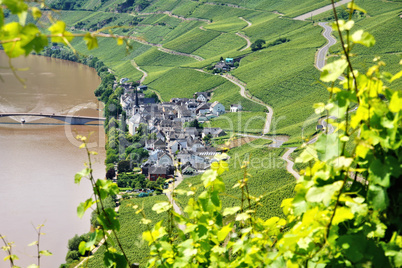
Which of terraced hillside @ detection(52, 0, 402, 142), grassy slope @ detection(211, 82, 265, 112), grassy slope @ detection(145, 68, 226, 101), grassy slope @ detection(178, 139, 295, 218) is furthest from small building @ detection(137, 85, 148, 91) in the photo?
grassy slope @ detection(178, 139, 295, 218)

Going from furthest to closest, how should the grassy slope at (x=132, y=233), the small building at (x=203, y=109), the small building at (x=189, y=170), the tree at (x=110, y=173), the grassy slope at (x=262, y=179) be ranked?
the small building at (x=203, y=109), the small building at (x=189, y=170), the tree at (x=110, y=173), the grassy slope at (x=262, y=179), the grassy slope at (x=132, y=233)

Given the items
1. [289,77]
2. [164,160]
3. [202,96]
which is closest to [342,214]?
[164,160]

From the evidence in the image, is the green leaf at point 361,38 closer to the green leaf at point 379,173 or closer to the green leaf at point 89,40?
the green leaf at point 379,173

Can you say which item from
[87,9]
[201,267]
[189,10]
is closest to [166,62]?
[189,10]

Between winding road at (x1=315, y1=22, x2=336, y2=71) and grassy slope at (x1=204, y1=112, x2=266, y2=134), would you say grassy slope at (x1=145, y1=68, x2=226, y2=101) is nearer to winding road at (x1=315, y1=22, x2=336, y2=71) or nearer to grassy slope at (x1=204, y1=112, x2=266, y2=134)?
grassy slope at (x1=204, y1=112, x2=266, y2=134)

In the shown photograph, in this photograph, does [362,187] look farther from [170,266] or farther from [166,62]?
[166,62]

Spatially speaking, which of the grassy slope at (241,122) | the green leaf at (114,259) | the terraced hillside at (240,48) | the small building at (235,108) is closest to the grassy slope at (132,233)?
the terraced hillside at (240,48)
